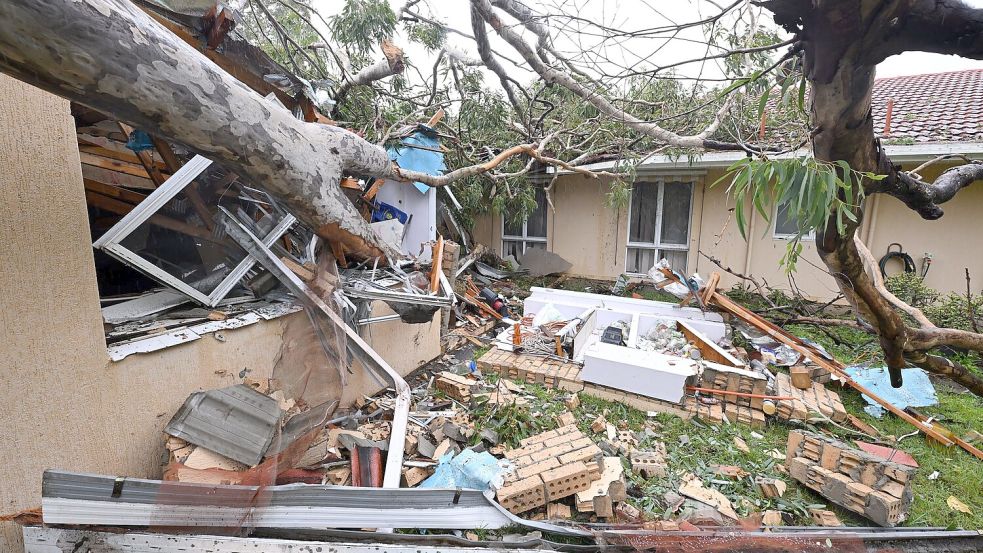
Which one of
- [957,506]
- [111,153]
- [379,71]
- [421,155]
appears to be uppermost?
[379,71]

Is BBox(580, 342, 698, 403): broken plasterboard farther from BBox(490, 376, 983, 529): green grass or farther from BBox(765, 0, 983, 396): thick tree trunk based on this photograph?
BBox(765, 0, 983, 396): thick tree trunk

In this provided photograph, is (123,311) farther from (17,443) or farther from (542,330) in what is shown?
(542,330)

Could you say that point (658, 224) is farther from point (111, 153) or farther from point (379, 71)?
point (111, 153)

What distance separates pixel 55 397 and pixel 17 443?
223mm

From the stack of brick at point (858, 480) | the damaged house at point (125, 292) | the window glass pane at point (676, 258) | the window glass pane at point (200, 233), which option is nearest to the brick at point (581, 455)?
the stack of brick at point (858, 480)

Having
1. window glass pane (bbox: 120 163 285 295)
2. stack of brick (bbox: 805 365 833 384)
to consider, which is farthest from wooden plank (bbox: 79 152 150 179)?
stack of brick (bbox: 805 365 833 384)

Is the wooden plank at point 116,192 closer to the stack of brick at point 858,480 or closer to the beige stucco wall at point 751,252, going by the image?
the stack of brick at point 858,480

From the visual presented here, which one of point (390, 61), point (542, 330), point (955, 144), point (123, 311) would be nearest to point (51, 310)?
point (123, 311)

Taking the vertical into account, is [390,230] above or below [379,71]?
below

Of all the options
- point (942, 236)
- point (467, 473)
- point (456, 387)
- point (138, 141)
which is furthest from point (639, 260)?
point (138, 141)

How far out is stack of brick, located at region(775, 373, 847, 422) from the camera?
12.9ft

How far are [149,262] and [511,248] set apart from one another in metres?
7.90

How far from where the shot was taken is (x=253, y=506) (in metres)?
2.09

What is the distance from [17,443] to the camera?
1886 millimetres
